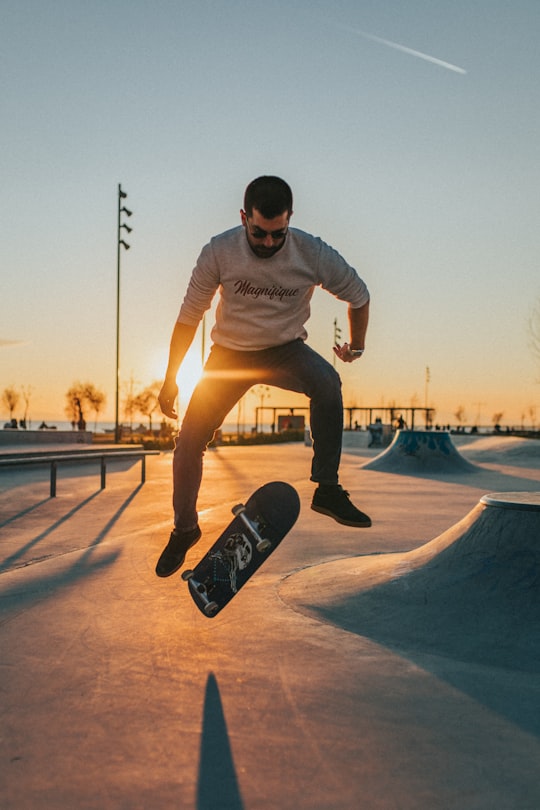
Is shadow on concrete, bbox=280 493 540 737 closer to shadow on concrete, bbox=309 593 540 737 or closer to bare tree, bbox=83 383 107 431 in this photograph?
shadow on concrete, bbox=309 593 540 737

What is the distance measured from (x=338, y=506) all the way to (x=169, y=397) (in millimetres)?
1179

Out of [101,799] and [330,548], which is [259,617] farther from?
[330,548]

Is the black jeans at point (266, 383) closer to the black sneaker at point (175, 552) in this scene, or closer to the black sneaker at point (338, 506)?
the black sneaker at point (338, 506)

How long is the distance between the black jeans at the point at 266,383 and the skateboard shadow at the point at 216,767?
145 cm

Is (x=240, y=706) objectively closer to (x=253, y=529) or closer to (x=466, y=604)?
(x=253, y=529)

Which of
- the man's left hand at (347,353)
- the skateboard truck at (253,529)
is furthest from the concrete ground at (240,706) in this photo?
the man's left hand at (347,353)

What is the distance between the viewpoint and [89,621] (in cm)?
449

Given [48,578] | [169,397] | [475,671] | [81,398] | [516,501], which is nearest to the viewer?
[475,671]

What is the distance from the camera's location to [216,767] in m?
2.61

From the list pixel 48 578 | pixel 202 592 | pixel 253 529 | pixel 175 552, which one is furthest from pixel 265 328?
pixel 48 578

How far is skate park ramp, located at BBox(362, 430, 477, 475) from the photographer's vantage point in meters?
18.5

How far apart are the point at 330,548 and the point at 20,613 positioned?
3.50 metres

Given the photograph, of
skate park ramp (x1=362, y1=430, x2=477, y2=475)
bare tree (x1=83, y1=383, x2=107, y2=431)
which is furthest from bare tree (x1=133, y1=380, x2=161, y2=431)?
skate park ramp (x1=362, y1=430, x2=477, y2=475)

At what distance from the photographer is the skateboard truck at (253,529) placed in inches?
162
